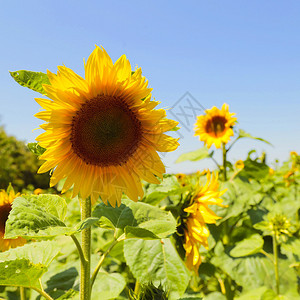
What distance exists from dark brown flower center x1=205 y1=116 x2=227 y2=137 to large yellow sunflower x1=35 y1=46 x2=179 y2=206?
5.87ft

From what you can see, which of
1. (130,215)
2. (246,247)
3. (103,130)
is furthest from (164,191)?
(246,247)

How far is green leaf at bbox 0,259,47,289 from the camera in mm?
768

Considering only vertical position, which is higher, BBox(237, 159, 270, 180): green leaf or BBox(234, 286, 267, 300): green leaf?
BBox(237, 159, 270, 180): green leaf

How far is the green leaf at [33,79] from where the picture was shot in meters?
0.90

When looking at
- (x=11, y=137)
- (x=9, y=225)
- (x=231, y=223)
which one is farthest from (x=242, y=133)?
(x=11, y=137)

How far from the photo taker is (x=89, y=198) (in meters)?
1.00

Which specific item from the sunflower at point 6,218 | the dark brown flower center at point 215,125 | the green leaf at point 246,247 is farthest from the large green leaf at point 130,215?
the dark brown flower center at point 215,125

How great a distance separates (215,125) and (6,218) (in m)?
2.09

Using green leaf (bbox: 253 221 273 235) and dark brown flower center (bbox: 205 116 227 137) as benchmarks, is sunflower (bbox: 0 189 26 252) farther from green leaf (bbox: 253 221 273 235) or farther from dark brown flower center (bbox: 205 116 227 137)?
dark brown flower center (bbox: 205 116 227 137)

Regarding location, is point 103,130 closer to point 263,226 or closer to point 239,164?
point 263,226

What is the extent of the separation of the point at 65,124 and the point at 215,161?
1753 millimetres

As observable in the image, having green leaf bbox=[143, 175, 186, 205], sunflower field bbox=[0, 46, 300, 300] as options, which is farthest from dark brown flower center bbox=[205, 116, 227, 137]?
green leaf bbox=[143, 175, 186, 205]

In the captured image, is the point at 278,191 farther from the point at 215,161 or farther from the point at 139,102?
the point at 139,102

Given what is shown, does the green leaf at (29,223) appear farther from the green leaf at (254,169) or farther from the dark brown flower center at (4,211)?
the green leaf at (254,169)
